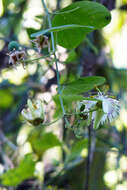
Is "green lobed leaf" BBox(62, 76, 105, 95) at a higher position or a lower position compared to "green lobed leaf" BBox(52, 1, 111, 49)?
lower

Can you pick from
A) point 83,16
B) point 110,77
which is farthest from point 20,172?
point 110,77

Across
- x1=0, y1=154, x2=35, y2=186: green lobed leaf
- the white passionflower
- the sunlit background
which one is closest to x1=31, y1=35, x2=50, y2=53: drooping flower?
the white passionflower

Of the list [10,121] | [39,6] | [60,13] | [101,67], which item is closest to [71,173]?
[10,121]

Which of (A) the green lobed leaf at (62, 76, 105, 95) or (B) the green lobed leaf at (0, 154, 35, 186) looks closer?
(A) the green lobed leaf at (62, 76, 105, 95)

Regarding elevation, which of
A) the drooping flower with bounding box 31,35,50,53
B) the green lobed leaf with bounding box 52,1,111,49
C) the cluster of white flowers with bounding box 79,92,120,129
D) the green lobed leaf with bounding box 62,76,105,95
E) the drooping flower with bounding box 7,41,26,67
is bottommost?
the cluster of white flowers with bounding box 79,92,120,129

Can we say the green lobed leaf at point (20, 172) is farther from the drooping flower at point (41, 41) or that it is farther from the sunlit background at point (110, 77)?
the drooping flower at point (41, 41)

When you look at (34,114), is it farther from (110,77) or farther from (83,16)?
(110,77)

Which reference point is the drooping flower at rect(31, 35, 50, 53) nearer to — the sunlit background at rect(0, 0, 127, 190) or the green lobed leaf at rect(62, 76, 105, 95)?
the green lobed leaf at rect(62, 76, 105, 95)
